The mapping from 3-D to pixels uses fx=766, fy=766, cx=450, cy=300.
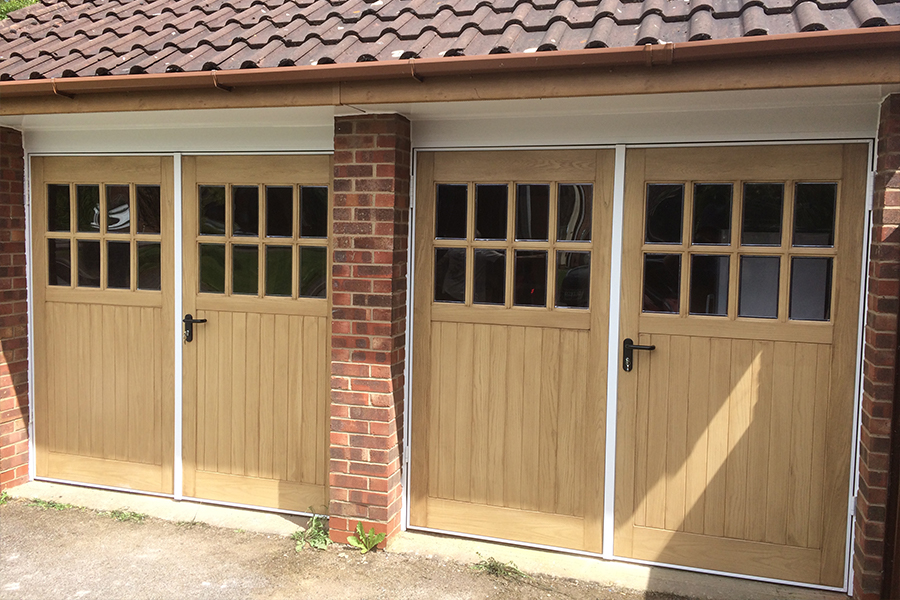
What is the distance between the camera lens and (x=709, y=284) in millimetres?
4160

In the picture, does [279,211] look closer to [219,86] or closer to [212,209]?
[212,209]

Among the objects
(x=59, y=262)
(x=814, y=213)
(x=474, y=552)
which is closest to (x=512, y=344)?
(x=474, y=552)

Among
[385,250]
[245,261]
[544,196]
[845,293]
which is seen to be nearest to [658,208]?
[544,196]

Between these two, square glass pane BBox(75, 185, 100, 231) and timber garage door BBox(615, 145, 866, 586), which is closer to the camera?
timber garage door BBox(615, 145, 866, 586)

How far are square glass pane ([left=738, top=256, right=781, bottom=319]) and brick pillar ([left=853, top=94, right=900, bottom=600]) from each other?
448 mm

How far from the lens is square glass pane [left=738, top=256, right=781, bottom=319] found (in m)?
4.06

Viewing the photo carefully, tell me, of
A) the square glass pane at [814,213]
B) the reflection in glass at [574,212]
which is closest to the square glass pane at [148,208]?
the reflection in glass at [574,212]

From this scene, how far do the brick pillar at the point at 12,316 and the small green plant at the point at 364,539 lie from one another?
2704 millimetres

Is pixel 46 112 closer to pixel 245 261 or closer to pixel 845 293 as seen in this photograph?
pixel 245 261

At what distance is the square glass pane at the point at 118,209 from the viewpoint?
5285mm

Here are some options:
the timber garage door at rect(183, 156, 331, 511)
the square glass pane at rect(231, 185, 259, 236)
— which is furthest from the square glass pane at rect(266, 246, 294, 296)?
the square glass pane at rect(231, 185, 259, 236)

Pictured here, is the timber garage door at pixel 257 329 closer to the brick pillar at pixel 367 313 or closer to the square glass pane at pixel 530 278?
the brick pillar at pixel 367 313

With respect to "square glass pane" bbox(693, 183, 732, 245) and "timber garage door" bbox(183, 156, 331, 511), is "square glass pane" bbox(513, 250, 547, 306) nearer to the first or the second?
"square glass pane" bbox(693, 183, 732, 245)

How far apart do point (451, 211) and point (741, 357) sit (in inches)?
72.2
